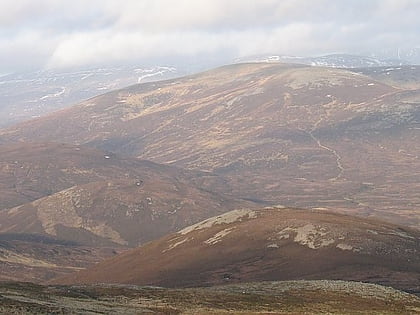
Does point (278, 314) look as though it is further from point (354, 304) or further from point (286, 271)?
point (286, 271)

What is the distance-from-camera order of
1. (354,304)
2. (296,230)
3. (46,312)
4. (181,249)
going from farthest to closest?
(181,249) → (296,230) → (354,304) → (46,312)

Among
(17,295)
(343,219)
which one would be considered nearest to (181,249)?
(343,219)

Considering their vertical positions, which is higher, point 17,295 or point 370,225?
point 17,295

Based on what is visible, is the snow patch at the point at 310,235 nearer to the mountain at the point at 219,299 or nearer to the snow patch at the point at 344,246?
the snow patch at the point at 344,246

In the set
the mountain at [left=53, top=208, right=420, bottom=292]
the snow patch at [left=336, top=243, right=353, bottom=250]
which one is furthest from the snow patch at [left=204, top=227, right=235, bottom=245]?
the snow patch at [left=336, top=243, right=353, bottom=250]

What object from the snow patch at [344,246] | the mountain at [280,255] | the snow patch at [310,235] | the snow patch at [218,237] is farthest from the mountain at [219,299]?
the snow patch at [218,237]
